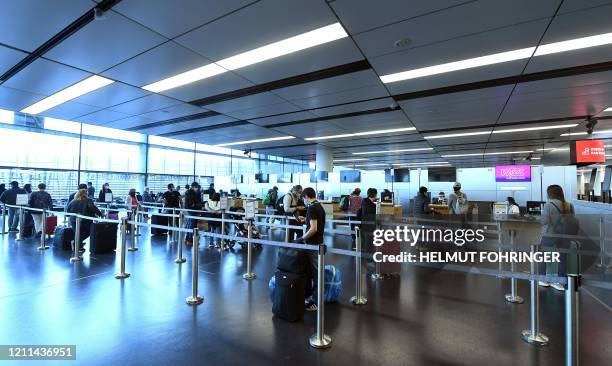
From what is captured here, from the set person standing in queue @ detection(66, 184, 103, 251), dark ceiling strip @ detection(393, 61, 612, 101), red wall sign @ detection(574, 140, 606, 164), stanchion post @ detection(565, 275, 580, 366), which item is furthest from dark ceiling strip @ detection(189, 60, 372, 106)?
red wall sign @ detection(574, 140, 606, 164)

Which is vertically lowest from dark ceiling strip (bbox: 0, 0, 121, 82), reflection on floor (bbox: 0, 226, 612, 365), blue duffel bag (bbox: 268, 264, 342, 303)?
reflection on floor (bbox: 0, 226, 612, 365)

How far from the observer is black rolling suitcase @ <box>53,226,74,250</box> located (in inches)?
249

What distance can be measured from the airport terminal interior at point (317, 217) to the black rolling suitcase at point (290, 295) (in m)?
0.02

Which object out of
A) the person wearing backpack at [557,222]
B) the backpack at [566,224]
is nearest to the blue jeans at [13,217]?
the person wearing backpack at [557,222]

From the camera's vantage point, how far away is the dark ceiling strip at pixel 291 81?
4121 mm

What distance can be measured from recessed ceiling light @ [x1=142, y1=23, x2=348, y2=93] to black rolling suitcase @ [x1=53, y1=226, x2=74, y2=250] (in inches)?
154

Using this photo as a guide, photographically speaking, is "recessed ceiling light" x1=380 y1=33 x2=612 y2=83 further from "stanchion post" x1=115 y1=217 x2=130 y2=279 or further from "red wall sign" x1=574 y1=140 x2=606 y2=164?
"red wall sign" x1=574 y1=140 x2=606 y2=164

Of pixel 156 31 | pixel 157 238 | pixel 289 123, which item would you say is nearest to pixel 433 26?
pixel 156 31

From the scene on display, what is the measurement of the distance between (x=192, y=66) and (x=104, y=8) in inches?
56.6

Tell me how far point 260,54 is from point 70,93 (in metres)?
4.33

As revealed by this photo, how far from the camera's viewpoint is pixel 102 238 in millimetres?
6133

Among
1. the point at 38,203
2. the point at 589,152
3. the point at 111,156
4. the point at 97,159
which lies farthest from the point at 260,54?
the point at 111,156

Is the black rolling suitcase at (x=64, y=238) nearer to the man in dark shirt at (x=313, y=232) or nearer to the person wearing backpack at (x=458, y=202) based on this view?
the man in dark shirt at (x=313, y=232)

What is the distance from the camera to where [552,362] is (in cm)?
245
